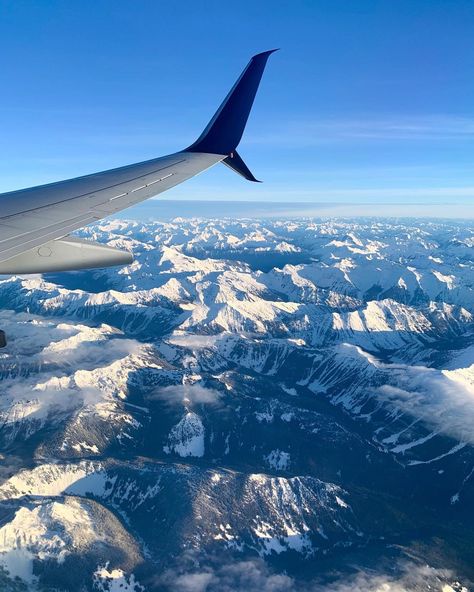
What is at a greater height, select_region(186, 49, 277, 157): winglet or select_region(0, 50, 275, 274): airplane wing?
select_region(186, 49, 277, 157): winglet

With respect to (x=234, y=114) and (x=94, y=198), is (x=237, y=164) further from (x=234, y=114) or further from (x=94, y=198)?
(x=94, y=198)

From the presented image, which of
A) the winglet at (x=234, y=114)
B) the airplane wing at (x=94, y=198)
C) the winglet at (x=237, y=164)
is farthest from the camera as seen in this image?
the winglet at (x=237, y=164)

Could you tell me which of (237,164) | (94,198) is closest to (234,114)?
(237,164)

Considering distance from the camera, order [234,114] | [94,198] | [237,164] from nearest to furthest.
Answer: [94,198] → [234,114] → [237,164]

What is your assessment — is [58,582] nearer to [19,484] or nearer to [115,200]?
[19,484]

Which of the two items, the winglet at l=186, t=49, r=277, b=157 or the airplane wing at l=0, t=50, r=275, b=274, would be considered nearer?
the airplane wing at l=0, t=50, r=275, b=274

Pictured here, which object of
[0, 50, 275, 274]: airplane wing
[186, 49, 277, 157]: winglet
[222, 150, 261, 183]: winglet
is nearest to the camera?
[0, 50, 275, 274]: airplane wing

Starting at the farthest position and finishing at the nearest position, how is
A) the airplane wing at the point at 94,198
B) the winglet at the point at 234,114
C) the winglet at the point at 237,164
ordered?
the winglet at the point at 237,164 < the winglet at the point at 234,114 < the airplane wing at the point at 94,198
